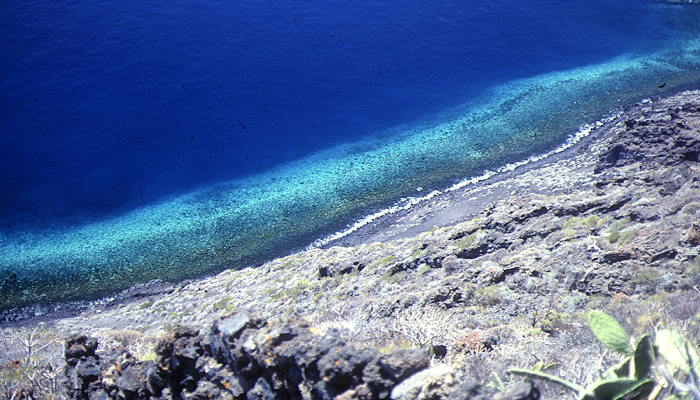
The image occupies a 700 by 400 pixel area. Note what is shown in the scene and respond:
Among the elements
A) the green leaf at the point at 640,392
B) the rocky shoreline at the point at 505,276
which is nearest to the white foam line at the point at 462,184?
the rocky shoreline at the point at 505,276

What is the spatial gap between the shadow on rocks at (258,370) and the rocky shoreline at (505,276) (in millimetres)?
874

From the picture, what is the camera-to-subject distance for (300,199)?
1200 inches

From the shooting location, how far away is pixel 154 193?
3300 cm

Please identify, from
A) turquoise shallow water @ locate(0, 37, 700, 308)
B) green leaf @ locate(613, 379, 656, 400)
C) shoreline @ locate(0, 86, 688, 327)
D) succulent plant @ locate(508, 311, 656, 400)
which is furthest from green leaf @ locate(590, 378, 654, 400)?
turquoise shallow water @ locate(0, 37, 700, 308)

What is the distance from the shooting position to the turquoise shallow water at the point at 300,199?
86.2 feet

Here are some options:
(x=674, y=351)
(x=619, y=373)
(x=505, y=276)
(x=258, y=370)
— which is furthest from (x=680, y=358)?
(x=505, y=276)

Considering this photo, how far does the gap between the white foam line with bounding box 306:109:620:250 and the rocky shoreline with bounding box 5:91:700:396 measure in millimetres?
760

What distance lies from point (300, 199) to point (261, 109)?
53.8 feet

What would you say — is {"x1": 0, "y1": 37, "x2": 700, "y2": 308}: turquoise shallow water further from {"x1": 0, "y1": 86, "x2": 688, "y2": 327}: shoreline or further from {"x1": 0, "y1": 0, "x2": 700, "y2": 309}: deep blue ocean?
{"x1": 0, "y1": 86, "x2": 688, "y2": 327}: shoreline

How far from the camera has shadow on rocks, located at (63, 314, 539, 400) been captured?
515cm

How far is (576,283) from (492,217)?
7194mm

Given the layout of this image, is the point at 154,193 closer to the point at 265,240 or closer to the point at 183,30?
the point at 265,240

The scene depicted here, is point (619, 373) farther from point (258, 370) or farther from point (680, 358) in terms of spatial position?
point (258, 370)

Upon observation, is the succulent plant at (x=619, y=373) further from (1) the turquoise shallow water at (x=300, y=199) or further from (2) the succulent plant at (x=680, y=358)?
(1) the turquoise shallow water at (x=300, y=199)
